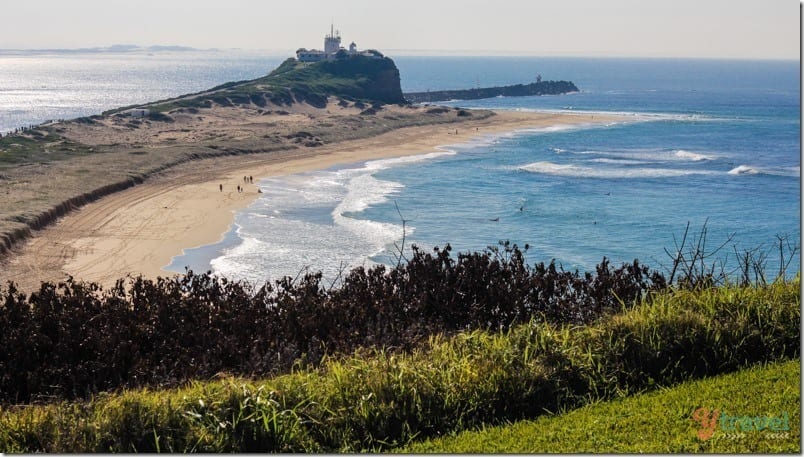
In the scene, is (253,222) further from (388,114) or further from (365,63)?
(365,63)

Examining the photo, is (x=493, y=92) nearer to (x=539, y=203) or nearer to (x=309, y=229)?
(x=539, y=203)

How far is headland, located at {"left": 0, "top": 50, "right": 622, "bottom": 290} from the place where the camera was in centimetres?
3061

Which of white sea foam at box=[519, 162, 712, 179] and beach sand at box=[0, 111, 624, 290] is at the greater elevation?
white sea foam at box=[519, 162, 712, 179]

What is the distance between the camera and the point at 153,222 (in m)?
35.5

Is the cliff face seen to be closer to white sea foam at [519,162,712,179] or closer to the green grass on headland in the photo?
white sea foam at [519,162,712,179]

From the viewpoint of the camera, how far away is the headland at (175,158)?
30.6 meters

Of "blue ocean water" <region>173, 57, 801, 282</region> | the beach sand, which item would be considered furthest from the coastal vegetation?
the beach sand

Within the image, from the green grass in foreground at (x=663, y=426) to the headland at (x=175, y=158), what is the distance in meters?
20.8

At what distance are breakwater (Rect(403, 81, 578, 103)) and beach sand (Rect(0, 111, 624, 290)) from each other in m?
65.6

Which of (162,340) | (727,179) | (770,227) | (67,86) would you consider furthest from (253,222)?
(67,86)

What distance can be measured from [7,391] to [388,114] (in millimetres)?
82780

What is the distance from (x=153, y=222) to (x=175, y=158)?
1864 cm

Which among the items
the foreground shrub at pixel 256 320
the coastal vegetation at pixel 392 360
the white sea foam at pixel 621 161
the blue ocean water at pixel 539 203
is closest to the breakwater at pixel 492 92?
the blue ocean water at pixel 539 203

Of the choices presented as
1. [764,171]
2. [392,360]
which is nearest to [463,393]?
[392,360]
